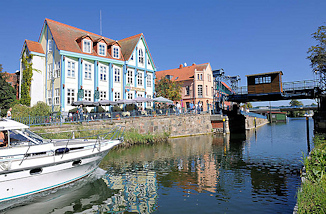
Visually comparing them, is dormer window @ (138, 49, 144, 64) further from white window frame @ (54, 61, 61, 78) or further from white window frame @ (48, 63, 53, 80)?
white window frame @ (48, 63, 53, 80)

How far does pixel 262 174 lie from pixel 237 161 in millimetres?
3695

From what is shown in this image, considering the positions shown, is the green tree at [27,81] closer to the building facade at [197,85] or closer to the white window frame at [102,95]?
the white window frame at [102,95]

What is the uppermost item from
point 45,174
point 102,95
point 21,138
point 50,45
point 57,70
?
point 50,45

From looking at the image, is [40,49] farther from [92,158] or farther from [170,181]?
[170,181]

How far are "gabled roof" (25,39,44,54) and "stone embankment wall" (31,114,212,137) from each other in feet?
43.8

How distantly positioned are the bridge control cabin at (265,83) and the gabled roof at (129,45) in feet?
57.0

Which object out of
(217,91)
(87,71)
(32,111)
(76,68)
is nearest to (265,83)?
(217,91)

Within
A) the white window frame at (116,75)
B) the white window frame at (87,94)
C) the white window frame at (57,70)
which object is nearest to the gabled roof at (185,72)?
the white window frame at (116,75)

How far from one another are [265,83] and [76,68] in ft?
84.8

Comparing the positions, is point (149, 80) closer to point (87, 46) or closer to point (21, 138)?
point (87, 46)

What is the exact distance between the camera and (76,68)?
92.4 feet

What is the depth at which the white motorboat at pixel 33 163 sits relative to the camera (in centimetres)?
803

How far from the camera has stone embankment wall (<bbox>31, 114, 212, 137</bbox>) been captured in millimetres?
22166

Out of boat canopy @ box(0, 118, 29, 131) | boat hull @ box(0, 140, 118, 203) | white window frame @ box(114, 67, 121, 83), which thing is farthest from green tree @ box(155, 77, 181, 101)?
boat canopy @ box(0, 118, 29, 131)
